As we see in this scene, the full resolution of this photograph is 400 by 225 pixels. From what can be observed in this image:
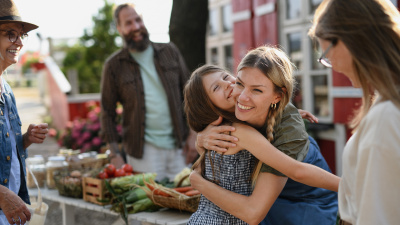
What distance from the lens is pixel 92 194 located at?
3684 mm

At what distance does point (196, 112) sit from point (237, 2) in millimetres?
7085

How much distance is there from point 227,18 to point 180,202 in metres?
7.92

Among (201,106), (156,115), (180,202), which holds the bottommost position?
(180,202)

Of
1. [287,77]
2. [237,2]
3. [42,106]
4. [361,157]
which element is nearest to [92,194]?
[287,77]

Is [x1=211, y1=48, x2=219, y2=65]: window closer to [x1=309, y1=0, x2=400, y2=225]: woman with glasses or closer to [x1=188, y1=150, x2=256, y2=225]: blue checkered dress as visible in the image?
[x1=188, y1=150, x2=256, y2=225]: blue checkered dress

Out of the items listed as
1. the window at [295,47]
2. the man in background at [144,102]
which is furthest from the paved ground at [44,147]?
the window at [295,47]

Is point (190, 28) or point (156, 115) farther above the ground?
point (190, 28)

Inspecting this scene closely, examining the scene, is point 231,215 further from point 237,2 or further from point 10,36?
point 237,2

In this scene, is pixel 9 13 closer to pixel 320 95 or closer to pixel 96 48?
pixel 320 95

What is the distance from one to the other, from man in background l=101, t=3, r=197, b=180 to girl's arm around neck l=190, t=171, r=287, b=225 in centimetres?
211

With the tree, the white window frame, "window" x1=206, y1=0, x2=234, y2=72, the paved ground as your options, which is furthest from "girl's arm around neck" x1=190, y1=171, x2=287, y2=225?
"window" x1=206, y1=0, x2=234, y2=72

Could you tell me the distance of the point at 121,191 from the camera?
138 inches

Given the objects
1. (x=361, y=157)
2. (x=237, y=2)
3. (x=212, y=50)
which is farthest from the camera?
(x=212, y=50)

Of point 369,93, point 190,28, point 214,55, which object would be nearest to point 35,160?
point 190,28
